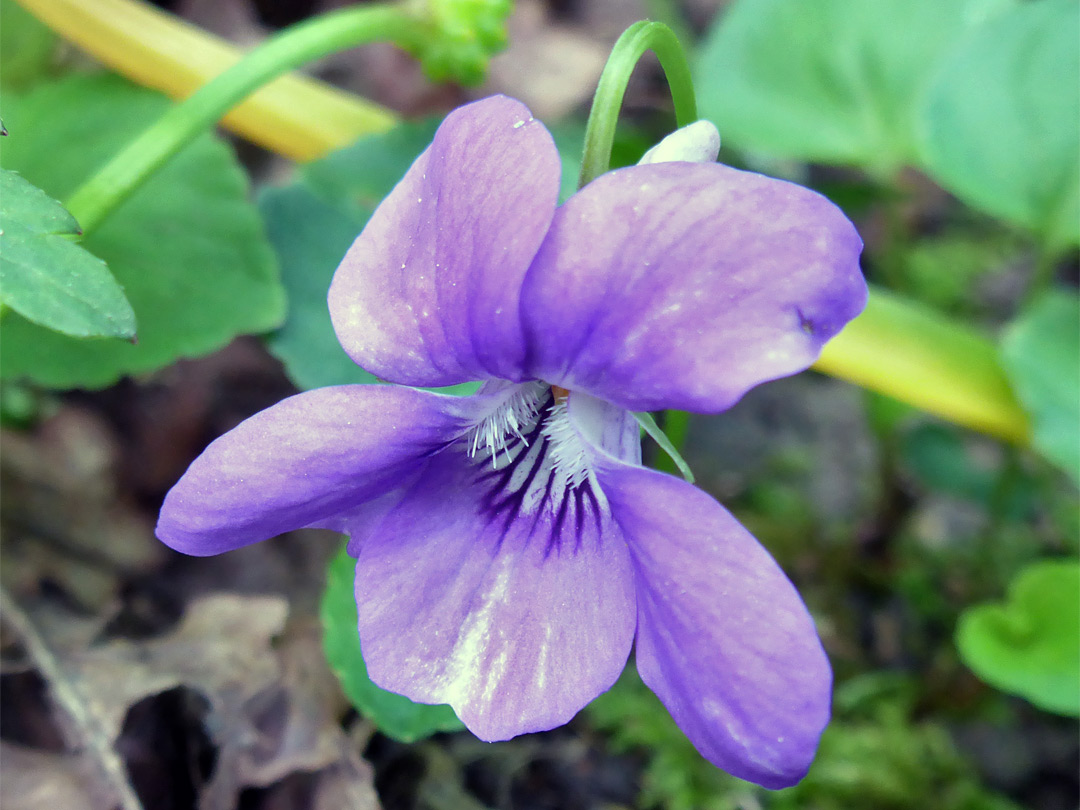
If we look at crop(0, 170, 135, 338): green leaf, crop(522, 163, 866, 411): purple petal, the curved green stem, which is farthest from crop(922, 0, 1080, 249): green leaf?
crop(0, 170, 135, 338): green leaf

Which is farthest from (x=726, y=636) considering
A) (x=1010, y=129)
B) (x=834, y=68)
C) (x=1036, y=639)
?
(x=834, y=68)

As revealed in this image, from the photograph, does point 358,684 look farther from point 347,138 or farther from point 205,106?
point 347,138

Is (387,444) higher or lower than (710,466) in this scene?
higher

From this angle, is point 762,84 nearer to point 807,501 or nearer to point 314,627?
point 807,501

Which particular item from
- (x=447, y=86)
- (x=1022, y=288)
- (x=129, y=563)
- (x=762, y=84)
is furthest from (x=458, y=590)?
(x=1022, y=288)

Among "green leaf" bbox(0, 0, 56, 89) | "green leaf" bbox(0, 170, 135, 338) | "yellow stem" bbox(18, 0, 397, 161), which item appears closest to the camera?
"green leaf" bbox(0, 170, 135, 338)

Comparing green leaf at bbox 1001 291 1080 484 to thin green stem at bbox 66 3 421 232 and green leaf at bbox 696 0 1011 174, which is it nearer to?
green leaf at bbox 696 0 1011 174

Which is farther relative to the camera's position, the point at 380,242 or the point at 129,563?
the point at 129,563
